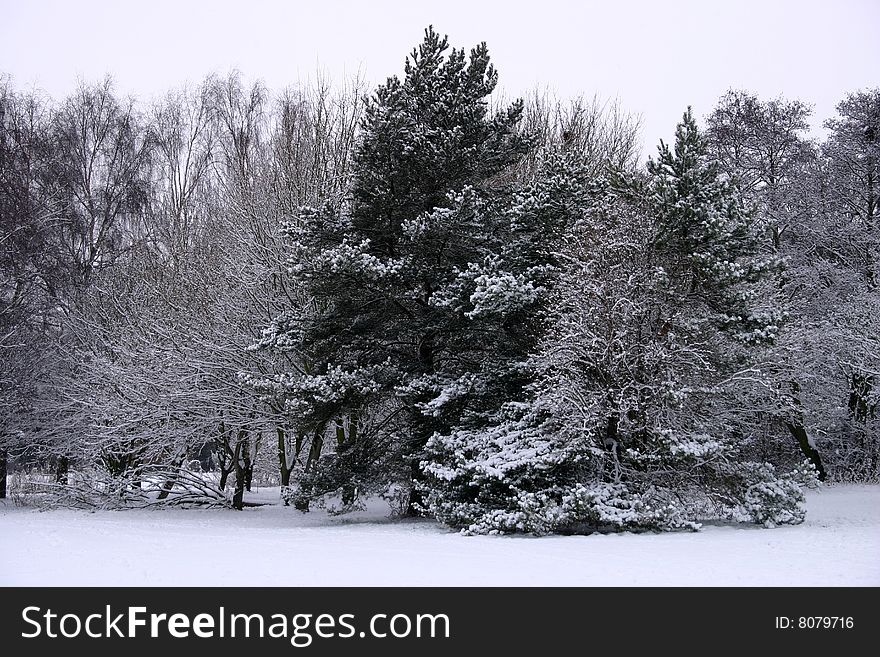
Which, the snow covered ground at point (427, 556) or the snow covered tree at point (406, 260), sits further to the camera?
the snow covered tree at point (406, 260)

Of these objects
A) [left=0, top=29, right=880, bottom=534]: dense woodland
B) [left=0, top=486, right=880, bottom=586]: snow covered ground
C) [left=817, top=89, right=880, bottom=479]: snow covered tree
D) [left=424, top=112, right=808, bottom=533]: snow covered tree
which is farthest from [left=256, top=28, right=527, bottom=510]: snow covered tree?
[left=817, top=89, right=880, bottom=479]: snow covered tree

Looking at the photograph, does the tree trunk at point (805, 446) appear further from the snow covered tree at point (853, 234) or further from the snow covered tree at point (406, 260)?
the snow covered tree at point (406, 260)

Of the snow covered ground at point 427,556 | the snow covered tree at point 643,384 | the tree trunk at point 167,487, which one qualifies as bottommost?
the tree trunk at point 167,487

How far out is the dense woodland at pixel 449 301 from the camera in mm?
11961

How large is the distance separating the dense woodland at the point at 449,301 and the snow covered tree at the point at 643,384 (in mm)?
60

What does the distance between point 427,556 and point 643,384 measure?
4979 mm

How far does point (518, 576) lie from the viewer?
7211 millimetres

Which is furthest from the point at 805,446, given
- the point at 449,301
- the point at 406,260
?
the point at 406,260

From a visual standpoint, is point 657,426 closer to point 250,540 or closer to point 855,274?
point 250,540

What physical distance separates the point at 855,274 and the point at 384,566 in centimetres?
1869

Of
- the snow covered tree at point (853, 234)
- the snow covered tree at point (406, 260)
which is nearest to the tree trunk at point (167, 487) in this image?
the snow covered tree at point (406, 260)

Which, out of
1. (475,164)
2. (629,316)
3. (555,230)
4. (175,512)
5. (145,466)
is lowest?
(175,512)

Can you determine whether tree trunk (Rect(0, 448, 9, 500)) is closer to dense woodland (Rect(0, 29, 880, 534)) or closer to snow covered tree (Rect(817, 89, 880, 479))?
dense woodland (Rect(0, 29, 880, 534))
